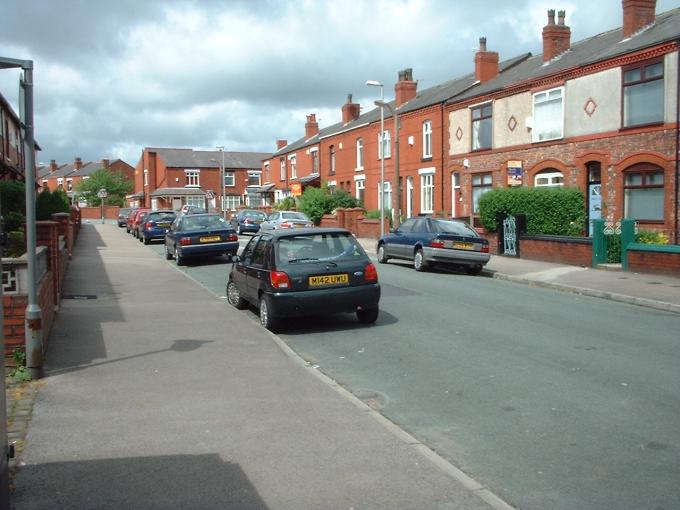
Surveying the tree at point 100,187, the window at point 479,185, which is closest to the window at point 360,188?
the window at point 479,185

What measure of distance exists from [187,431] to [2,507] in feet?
8.16

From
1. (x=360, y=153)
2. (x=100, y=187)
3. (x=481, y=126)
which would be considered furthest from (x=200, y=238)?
(x=100, y=187)

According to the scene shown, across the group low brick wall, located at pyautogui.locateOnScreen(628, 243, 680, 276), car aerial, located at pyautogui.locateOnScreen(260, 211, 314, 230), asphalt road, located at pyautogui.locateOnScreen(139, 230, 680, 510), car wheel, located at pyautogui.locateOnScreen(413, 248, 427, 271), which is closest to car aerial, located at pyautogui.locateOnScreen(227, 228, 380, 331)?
asphalt road, located at pyautogui.locateOnScreen(139, 230, 680, 510)

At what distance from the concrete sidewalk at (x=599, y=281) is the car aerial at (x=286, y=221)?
13.4 m

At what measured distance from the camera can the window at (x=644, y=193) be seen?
72.1 ft

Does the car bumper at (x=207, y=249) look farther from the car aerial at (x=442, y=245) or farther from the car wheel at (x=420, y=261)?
the car wheel at (x=420, y=261)

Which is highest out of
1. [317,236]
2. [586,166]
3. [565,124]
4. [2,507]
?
[565,124]

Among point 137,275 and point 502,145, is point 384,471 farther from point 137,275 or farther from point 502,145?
point 502,145

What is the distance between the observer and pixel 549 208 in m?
22.5

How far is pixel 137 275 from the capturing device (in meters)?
17.7

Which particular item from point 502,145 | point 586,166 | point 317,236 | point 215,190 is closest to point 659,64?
point 586,166

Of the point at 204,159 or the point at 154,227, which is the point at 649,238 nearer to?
the point at 154,227

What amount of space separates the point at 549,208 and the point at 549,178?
493 centimetres

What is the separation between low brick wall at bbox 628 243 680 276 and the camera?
16.3 m
